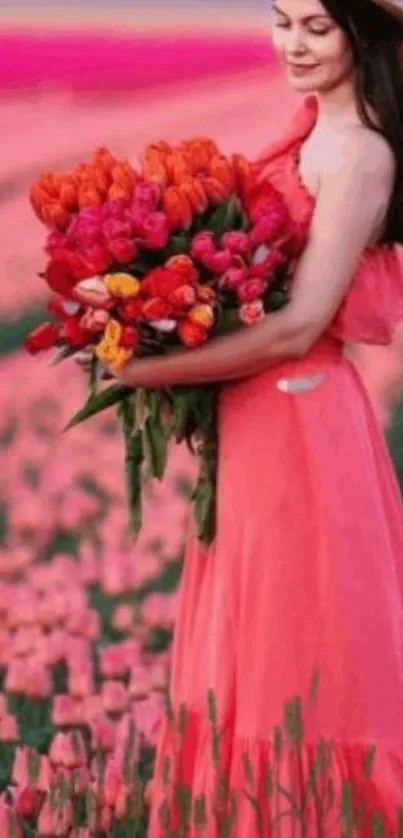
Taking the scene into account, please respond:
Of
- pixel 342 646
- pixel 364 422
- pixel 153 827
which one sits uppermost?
pixel 364 422

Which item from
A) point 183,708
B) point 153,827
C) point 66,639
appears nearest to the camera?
point 183,708

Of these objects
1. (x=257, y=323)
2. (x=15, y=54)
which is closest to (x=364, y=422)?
(x=257, y=323)

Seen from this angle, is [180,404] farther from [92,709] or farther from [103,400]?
[92,709]

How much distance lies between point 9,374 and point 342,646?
0.56 m

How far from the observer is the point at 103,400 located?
2.87 meters

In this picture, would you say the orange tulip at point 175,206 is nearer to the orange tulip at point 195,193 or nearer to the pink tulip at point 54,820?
the orange tulip at point 195,193

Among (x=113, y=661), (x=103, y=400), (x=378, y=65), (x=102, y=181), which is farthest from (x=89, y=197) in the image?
(x=113, y=661)

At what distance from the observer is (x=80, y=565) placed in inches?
120

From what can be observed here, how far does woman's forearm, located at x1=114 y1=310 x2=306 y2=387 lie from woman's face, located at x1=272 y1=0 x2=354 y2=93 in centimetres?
28

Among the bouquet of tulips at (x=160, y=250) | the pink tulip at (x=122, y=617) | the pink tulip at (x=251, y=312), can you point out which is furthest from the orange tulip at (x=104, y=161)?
the pink tulip at (x=122, y=617)

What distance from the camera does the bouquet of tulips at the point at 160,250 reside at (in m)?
2.70

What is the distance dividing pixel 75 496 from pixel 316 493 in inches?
15.0

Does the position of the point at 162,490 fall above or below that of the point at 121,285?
Result: below

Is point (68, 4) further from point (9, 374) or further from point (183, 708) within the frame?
point (183, 708)
